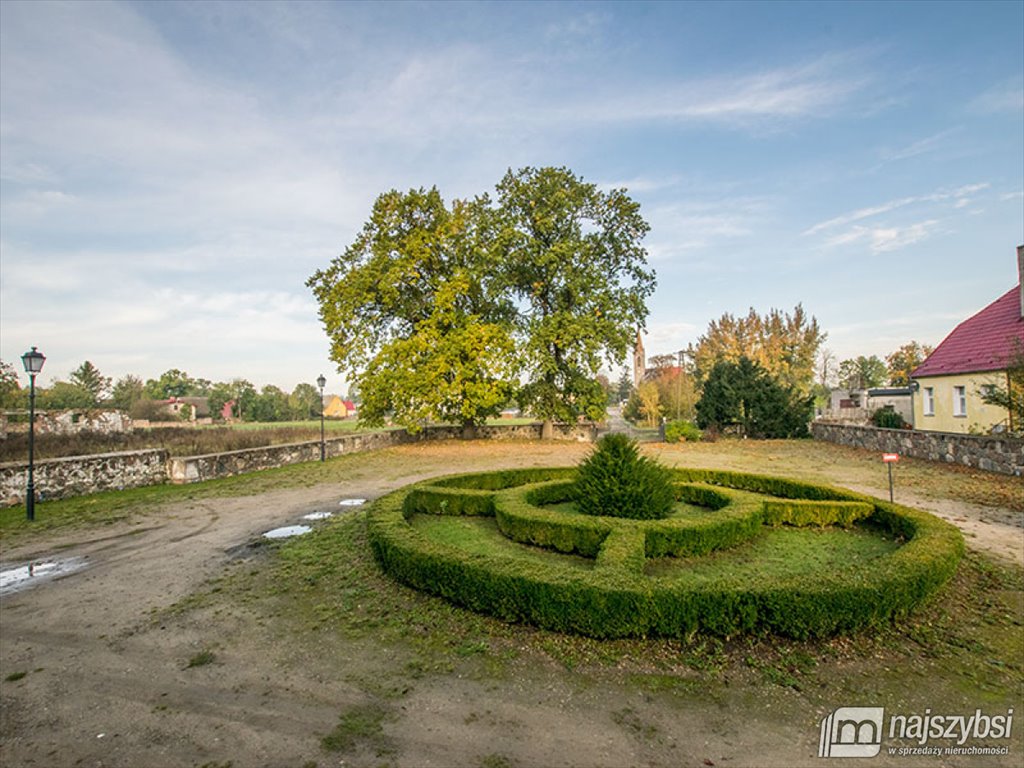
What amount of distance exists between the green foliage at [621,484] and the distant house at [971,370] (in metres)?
17.4

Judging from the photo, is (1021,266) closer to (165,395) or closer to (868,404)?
(868,404)

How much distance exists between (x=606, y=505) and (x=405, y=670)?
4.59 m

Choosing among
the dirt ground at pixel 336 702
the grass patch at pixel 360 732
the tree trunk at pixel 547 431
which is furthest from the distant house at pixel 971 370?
the grass patch at pixel 360 732

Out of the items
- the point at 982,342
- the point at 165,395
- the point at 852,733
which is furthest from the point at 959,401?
the point at 165,395

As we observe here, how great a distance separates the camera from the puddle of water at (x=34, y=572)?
615 centimetres

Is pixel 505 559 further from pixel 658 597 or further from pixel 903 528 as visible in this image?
pixel 903 528

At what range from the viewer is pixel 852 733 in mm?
3244

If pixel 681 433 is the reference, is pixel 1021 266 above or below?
above

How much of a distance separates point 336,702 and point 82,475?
1285 centimetres

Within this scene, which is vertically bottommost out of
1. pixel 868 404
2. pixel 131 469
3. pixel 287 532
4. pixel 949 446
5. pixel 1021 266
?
pixel 287 532

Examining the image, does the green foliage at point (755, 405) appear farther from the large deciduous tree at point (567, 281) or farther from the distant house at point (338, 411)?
the distant house at point (338, 411)

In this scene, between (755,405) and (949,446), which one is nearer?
(949,446)

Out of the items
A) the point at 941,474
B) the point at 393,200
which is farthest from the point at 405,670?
the point at 393,200

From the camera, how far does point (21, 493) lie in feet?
36.8
